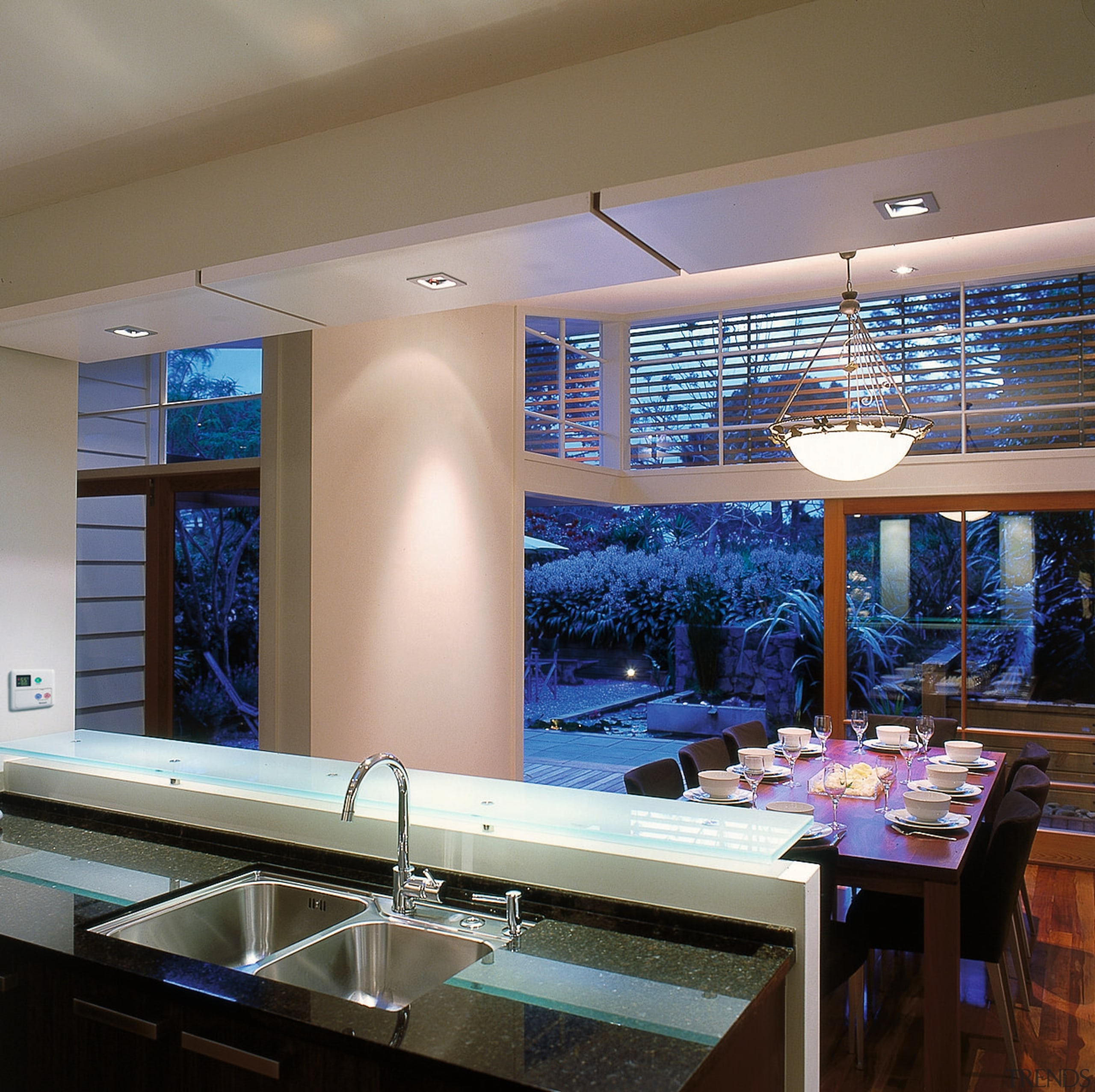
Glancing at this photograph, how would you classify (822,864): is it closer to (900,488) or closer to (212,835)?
(212,835)

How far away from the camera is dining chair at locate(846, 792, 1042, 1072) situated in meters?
3.09

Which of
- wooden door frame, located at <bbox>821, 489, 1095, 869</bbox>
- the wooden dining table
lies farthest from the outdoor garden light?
the wooden dining table

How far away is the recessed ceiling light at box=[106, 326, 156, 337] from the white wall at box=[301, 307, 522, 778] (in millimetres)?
937

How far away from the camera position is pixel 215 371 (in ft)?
15.3

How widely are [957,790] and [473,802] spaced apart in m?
2.36

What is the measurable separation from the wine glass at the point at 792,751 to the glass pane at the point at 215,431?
8.56 feet

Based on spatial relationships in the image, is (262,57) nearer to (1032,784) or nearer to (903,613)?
(1032,784)

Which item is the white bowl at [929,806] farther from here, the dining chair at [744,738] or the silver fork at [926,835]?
the dining chair at [744,738]

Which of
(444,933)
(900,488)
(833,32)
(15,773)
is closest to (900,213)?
(833,32)

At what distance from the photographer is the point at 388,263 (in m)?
2.24

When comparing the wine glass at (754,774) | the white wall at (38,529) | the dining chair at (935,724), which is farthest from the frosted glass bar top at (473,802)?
the dining chair at (935,724)

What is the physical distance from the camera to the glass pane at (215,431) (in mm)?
4453

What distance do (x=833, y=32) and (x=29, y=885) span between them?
2.38 meters

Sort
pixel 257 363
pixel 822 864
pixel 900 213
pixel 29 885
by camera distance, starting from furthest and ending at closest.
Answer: pixel 257 363 → pixel 822 864 → pixel 29 885 → pixel 900 213
